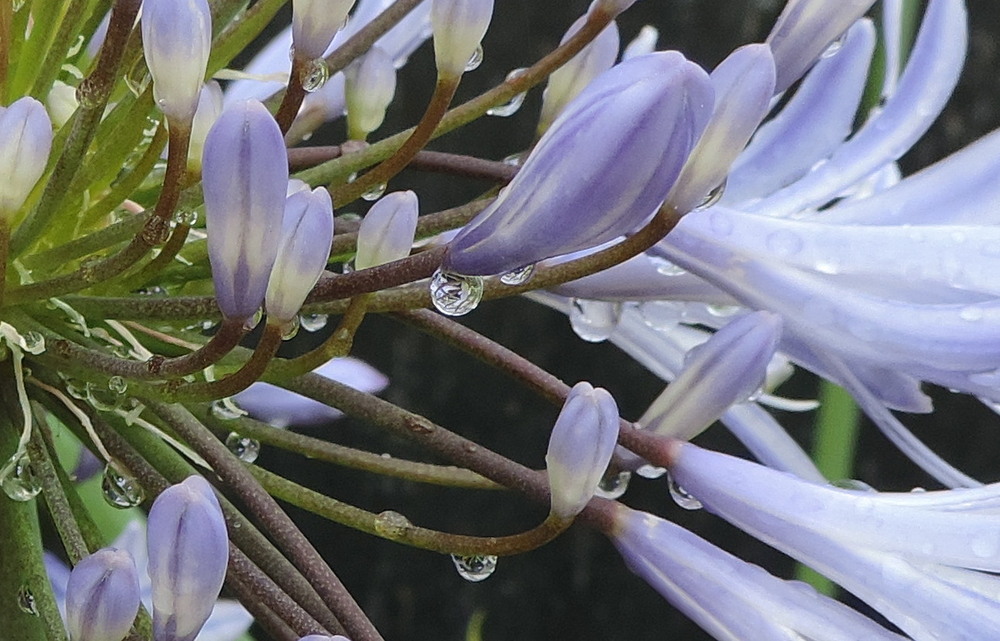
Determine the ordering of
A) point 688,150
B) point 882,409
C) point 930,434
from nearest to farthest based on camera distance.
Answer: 1. point 688,150
2. point 882,409
3. point 930,434

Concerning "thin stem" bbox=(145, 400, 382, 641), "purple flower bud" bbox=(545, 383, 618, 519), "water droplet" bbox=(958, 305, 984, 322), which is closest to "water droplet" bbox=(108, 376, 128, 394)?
"thin stem" bbox=(145, 400, 382, 641)

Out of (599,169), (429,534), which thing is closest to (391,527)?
(429,534)

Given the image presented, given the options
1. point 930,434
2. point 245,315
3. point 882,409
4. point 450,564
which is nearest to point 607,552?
point 450,564

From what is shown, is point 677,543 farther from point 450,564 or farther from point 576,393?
point 450,564

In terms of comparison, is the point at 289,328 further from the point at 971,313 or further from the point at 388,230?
the point at 971,313

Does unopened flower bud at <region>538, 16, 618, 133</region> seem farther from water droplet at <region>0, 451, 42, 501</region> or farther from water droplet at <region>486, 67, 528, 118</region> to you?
water droplet at <region>0, 451, 42, 501</region>
